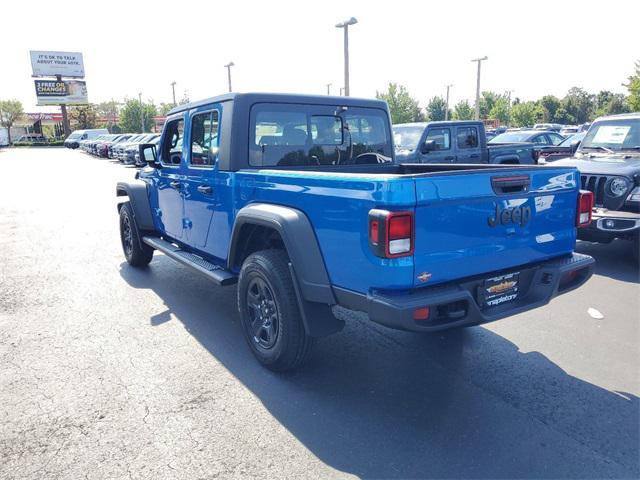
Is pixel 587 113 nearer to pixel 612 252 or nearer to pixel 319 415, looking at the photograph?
pixel 612 252

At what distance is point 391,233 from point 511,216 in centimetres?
99

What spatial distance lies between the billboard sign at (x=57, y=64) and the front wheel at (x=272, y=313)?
72.4m

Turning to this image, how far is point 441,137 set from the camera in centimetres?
1084

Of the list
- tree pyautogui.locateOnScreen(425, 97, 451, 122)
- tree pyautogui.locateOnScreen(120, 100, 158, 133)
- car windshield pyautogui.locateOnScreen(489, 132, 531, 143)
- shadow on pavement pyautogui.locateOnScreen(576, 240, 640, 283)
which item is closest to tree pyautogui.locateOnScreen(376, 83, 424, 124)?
tree pyautogui.locateOnScreen(425, 97, 451, 122)

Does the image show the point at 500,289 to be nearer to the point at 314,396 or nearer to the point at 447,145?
the point at 314,396

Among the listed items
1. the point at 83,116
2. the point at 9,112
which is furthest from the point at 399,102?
the point at 9,112

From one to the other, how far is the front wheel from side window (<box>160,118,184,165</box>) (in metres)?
1.99

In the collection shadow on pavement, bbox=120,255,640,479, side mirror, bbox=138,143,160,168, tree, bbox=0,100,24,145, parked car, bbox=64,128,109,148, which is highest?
tree, bbox=0,100,24,145

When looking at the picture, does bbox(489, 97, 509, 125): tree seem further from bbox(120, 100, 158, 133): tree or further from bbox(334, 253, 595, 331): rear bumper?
bbox(334, 253, 595, 331): rear bumper

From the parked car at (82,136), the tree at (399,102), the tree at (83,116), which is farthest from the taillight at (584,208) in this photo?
the tree at (83,116)

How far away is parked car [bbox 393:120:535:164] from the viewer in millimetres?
10461

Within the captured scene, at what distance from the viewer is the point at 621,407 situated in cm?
330

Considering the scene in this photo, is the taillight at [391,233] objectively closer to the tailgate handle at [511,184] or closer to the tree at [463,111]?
the tailgate handle at [511,184]

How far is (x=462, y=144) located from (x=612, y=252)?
4.52m
